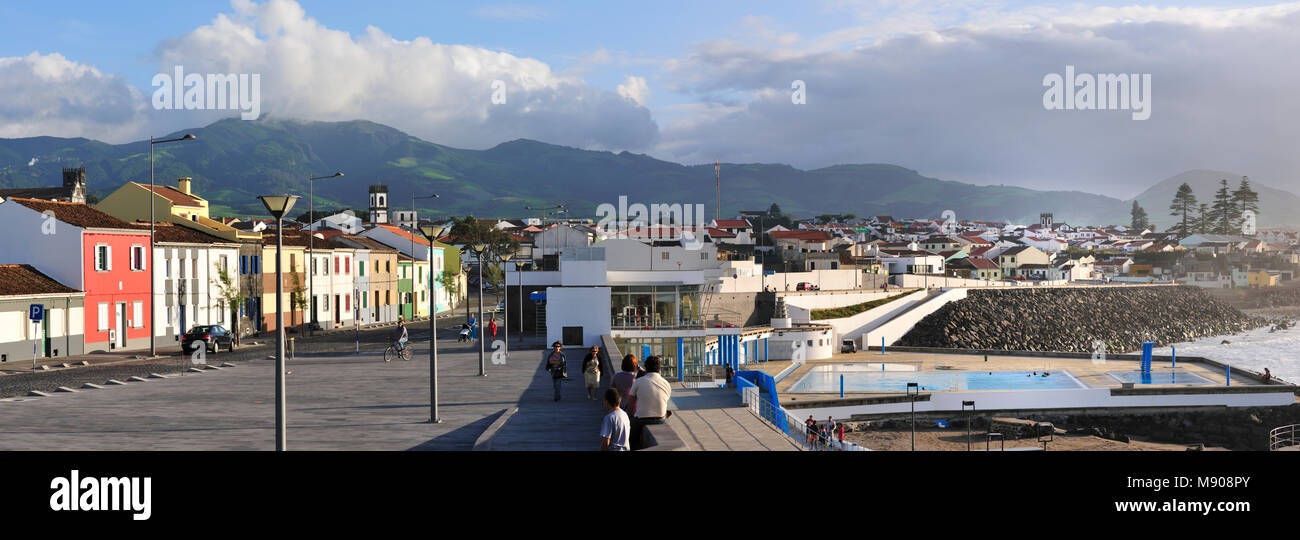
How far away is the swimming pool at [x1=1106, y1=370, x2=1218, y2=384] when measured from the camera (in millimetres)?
54812

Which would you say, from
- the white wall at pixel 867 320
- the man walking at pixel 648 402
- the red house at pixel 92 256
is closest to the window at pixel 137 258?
the red house at pixel 92 256

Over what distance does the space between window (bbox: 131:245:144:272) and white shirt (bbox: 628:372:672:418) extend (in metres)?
42.2

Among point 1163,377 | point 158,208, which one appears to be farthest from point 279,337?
point 1163,377

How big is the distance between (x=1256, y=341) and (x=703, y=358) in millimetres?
93505

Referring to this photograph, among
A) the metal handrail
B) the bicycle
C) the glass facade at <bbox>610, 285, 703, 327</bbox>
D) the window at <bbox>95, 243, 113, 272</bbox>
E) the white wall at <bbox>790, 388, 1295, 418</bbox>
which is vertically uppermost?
the window at <bbox>95, 243, 113, 272</bbox>

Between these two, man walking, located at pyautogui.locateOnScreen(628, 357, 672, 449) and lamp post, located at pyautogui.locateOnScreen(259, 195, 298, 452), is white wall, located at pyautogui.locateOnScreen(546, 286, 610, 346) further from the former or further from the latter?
man walking, located at pyautogui.locateOnScreen(628, 357, 672, 449)

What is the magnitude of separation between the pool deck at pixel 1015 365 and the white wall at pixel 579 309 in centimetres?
1127

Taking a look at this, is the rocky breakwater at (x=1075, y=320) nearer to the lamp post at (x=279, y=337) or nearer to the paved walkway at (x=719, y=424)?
the paved walkway at (x=719, y=424)

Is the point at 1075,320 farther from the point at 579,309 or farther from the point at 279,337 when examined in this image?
the point at 279,337

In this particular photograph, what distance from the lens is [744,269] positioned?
277 feet

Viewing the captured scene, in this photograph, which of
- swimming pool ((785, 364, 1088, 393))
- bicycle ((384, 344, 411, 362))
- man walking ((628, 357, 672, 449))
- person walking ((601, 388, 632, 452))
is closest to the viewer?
person walking ((601, 388, 632, 452))

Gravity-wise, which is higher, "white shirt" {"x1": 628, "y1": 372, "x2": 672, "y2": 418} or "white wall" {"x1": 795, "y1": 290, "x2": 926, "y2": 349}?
"white shirt" {"x1": 628, "y1": 372, "x2": 672, "y2": 418}

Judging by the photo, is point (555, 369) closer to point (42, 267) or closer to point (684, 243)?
point (42, 267)

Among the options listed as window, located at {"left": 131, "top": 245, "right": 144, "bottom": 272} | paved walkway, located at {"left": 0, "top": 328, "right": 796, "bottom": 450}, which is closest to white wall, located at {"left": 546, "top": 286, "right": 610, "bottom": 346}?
paved walkway, located at {"left": 0, "top": 328, "right": 796, "bottom": 450}
